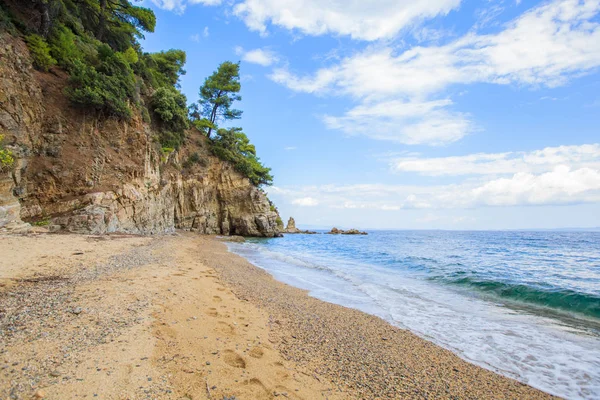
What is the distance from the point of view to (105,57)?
16578 mm

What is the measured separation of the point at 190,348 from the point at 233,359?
0.56 metres

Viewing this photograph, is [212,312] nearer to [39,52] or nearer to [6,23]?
[6,23]

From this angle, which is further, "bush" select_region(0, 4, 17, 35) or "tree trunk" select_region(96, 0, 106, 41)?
"tree trunk" select_region(96, 0, 106, 41)

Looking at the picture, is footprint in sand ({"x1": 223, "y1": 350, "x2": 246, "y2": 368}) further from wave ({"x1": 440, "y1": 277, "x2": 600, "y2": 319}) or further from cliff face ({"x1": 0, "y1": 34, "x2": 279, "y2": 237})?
cliff face ({"x1": 0, "y1": 34, "x2": 279, "y2": 237})

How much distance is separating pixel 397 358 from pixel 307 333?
1.47 metres

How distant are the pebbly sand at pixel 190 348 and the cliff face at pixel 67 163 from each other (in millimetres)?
8328

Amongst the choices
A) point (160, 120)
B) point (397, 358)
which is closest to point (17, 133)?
point (160, 120)

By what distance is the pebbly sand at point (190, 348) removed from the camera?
260 cm

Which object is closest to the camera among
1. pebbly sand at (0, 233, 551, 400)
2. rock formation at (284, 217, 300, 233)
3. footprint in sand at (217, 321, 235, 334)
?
pebbly sand at (0, 233, 551, 400)

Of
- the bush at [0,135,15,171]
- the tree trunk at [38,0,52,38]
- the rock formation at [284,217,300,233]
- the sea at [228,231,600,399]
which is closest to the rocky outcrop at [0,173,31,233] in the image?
the bush at [0,135,15,171]

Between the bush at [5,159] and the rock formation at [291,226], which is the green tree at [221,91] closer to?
the bush at [5,159]

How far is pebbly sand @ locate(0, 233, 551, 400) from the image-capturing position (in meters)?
2.60

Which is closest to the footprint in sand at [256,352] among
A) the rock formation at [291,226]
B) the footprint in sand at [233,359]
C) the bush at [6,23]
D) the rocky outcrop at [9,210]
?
the footprint in sand at [233,359]

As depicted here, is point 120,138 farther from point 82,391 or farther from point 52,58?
point 82,391
